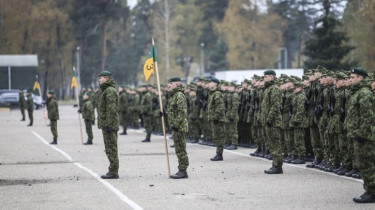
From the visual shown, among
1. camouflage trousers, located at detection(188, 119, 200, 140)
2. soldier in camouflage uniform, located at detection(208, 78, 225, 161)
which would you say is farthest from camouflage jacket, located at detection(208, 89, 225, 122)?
camouflage trousers, located at detection(188, 119, 200, 140)

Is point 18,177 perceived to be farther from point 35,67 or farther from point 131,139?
point 35,67

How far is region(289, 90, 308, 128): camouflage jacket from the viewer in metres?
18.6

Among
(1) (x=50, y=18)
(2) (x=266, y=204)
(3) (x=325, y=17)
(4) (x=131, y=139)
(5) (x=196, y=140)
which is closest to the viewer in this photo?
(2) (x=266, y=204)

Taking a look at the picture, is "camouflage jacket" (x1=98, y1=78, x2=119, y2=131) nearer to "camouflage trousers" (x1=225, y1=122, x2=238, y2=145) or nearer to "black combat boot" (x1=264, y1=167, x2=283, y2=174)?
"black combat boot" (x1=264, y1=167, x2=283, y2=174)

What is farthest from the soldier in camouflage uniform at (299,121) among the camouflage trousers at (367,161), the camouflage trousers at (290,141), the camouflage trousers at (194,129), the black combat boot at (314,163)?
the camouflage trousers at (194,129)

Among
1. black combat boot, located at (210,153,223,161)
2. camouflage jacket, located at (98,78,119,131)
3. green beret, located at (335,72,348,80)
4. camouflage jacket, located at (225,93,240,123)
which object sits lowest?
black combat boot, located at (210,153,223,161)

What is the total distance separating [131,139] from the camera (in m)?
29.3

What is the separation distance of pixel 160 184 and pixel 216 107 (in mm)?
5725

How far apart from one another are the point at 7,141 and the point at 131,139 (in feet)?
14.4

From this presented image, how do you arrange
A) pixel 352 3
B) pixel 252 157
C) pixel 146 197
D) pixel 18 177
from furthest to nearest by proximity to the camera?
1. pixel 352 3
2. pixel 252 157
3. pixel 18 177
4. pixel 146 197

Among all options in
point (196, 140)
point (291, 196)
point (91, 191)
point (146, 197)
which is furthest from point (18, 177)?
point (196, 140)

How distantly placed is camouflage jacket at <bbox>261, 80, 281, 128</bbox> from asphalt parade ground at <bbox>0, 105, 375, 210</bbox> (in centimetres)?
108

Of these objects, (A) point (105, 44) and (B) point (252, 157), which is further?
(A) point (105, 44)

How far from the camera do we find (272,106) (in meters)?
16.7
